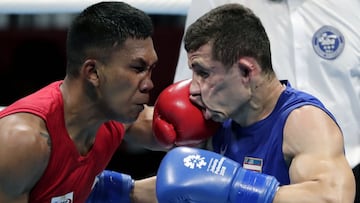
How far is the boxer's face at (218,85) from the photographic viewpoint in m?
1.79

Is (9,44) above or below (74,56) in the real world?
below

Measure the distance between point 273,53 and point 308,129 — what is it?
0.71 metres

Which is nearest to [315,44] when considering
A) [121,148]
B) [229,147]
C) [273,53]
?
[273,53]

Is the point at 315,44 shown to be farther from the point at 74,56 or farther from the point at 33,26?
the point at 33,26

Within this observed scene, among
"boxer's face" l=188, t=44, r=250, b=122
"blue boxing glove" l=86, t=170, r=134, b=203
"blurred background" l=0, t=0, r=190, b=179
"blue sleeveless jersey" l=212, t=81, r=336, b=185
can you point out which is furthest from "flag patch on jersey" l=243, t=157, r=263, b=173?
"blurred background" l=0, t=0, r=190, b=179

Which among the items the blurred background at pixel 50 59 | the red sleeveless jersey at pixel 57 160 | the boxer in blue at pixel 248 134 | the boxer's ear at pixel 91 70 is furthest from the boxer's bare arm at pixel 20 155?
the blurred background at pixel 50 59

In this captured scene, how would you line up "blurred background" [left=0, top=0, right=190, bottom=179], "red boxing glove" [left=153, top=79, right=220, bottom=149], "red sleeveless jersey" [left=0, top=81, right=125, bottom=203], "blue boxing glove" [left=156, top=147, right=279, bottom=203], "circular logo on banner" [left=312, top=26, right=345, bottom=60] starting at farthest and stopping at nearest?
"blurred background" [left=0, top=0, right=190, bottom=179]
"circular logo on banner" [left=312, top=26, right=345, bottom=60]
"red boxing glove" [left=153, top=79, right=220, bottom=149]
"red sleeveless jersey" [left=0, top=81, right=125, bottom=203]
"blue boxing glove" [left=156, top=147, right=279, bottom=203]

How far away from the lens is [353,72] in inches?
90.0

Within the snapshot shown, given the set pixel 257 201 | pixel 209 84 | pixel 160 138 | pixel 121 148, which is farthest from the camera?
pixel 121 148

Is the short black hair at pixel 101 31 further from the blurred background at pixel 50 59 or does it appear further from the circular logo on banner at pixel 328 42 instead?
the blurred background at pixel 50 59

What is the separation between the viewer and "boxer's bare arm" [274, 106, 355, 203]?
1.60m

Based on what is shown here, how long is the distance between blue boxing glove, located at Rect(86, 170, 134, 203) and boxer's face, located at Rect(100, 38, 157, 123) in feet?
0.96

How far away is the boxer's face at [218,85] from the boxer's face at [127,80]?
0.36ft

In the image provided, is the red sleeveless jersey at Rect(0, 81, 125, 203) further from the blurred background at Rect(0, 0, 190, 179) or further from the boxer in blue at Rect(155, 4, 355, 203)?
the blurred background at Rect(0, 0, 190, 179)
